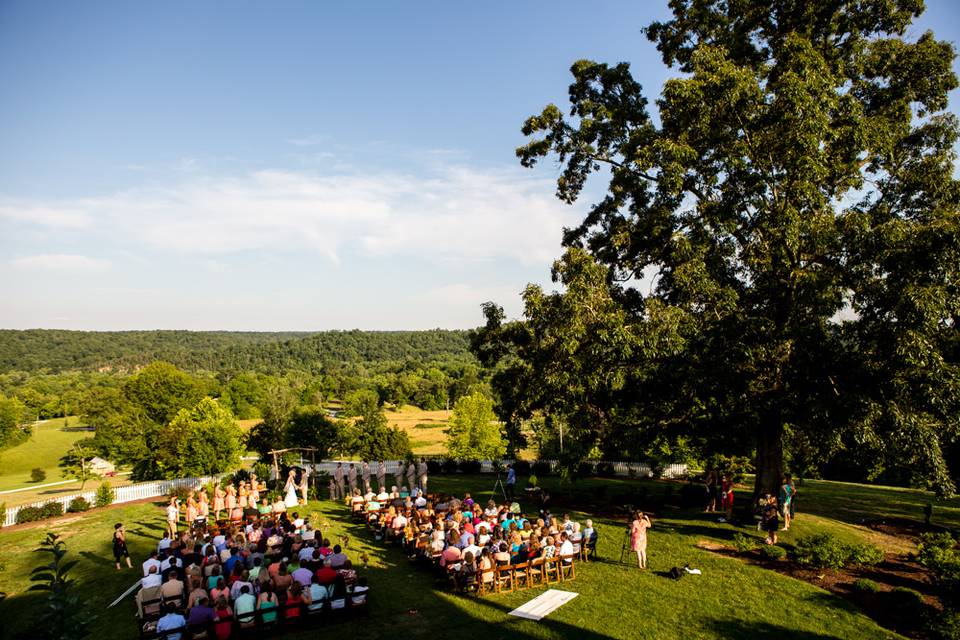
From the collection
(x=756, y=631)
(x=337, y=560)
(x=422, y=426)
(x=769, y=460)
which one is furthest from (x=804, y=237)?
(x=422, y=426)

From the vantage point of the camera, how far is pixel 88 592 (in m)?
14.4

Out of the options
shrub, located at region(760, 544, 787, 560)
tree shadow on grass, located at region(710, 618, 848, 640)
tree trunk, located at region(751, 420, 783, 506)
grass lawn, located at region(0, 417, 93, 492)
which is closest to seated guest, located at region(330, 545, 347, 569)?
tree shadow on grass, located at region(710, 618, 848, 640)

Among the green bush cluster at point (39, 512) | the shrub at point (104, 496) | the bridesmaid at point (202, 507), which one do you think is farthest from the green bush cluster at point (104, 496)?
the bridesmaid at point (202, 507)

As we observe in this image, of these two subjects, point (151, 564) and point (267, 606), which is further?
point (151, 564)

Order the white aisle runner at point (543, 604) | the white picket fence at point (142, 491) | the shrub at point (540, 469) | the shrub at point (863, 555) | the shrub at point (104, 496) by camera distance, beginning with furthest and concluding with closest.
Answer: the shrub at point (540, 469), the white picket fence at point (142, 491), the shrub at point (104, 496), the shrub at point (863, 555), the white aisle runner at point (543, 604)

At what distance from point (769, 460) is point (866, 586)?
254 inches

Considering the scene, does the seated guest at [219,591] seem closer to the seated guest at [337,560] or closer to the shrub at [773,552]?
the seated guest at [337,560]

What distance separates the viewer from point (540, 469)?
33.8 metres

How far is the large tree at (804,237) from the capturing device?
14820 mm

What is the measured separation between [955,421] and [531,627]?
1264 centimetres

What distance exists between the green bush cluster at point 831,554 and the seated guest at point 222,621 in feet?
44.1

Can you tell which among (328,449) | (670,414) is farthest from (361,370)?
(670,414)

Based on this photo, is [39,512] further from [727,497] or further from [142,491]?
[727,497]

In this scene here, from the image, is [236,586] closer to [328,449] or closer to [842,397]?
[842,397]
